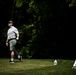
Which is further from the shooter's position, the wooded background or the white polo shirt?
the wooded background

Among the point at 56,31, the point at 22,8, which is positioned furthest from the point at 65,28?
the point at 22,8

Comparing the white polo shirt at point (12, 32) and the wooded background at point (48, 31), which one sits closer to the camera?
the white polo shirt at point (12, 32)

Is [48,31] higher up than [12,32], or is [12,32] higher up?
[48,31]

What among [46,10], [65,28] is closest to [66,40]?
[65,28]

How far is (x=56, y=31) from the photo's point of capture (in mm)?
29609

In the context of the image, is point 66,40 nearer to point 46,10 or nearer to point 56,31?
point 56,31

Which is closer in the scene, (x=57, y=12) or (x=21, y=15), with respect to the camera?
(x=57, y=12)

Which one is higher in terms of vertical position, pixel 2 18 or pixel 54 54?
pixel 2 18

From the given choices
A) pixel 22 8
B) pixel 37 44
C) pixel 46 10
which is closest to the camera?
pixel 46 10

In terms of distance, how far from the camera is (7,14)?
33062 mm

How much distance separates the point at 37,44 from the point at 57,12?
3.25 m

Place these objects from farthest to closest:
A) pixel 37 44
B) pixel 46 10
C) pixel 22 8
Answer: pixel 22 8 → pixel 37 44 → pixel 46 10

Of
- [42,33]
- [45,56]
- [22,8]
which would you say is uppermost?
[22,8]

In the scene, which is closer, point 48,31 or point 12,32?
point 12,32
